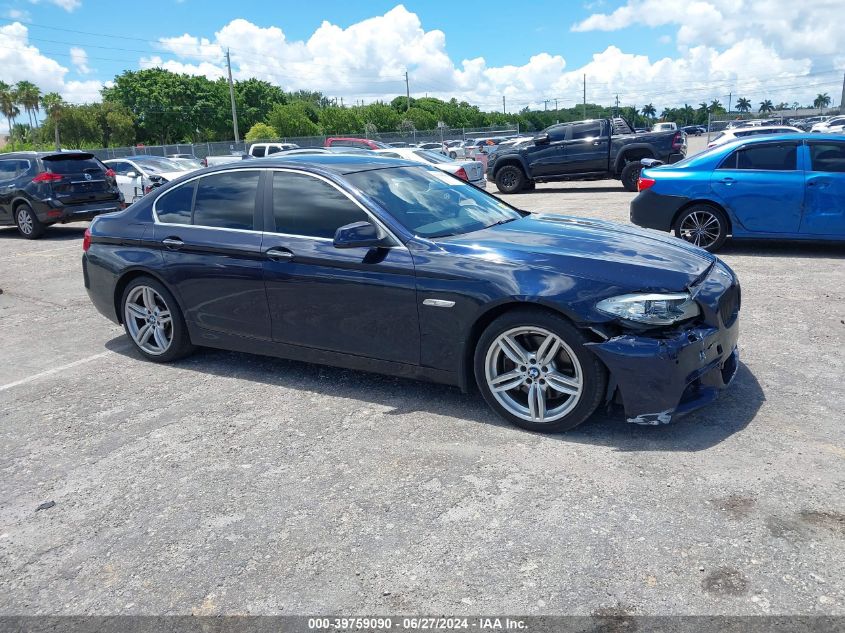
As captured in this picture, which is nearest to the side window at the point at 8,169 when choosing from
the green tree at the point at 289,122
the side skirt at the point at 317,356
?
the side skirt at the point at 317,356

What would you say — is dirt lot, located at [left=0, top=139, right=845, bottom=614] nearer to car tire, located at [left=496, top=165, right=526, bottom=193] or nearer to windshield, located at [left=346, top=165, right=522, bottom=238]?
windshield, located at [left=346, top=165, right=522, bottom=238]

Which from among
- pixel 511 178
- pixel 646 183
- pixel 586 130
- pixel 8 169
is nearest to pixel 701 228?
pixel 646 183

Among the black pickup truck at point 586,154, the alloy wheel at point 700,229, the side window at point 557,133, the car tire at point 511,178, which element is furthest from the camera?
the car tire at point 511,178

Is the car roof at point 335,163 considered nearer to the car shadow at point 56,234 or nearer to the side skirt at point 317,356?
the side skirt at point 317,356

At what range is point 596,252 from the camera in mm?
4074

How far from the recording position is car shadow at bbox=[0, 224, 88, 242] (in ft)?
46.0

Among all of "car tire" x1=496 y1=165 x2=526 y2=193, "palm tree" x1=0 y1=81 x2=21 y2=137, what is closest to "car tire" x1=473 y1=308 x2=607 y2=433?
"car tire" x1=496 y1=165 x2=526 y2=193

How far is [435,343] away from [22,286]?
7416mm

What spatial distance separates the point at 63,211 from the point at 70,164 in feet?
3.27

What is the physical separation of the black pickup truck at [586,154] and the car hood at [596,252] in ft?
46.4

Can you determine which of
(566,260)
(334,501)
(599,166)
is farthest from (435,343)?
(599,166)

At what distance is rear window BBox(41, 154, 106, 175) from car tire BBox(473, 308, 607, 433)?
12345mm

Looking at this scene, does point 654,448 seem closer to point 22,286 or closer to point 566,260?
point 566,260

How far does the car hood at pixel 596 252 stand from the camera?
152 inches
